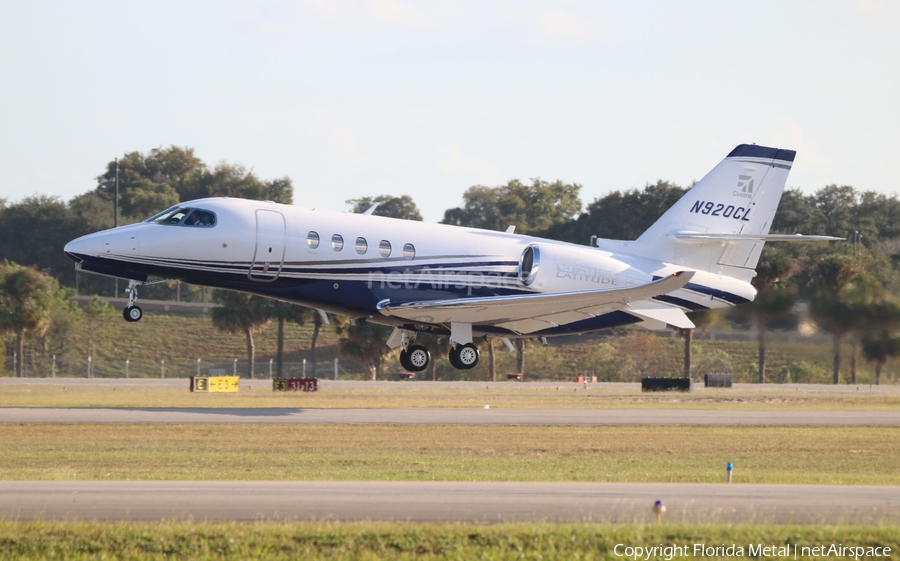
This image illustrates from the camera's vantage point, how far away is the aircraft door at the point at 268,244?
2984cm

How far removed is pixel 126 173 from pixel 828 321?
9369 centimetres

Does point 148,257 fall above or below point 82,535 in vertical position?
above

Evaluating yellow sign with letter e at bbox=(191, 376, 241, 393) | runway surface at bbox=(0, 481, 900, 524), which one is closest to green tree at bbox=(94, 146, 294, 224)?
yellow sign with letter e at bbox=(191, 376, 241, 393)

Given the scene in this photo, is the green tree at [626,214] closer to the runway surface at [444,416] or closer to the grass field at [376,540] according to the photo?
the runway surface at [444,416]

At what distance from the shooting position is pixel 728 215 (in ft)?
119

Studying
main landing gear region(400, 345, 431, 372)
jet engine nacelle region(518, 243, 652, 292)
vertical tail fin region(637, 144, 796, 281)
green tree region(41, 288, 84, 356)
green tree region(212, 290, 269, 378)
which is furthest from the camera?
green tree region(41, 288, 84, 356)

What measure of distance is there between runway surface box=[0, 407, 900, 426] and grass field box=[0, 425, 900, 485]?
1506 millimetres

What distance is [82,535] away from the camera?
13.8 meters

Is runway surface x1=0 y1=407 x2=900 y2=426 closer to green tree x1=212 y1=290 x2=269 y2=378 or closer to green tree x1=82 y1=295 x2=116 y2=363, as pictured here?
green tree x1=212 y1=290 x2=269 y2=378

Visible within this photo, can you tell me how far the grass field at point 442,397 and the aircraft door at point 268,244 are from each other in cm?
1094

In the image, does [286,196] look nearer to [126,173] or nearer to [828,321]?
[126,173]

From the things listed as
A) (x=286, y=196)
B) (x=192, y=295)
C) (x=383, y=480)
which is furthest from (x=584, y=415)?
(x=286, y=196)

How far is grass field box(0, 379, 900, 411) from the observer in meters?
41.3

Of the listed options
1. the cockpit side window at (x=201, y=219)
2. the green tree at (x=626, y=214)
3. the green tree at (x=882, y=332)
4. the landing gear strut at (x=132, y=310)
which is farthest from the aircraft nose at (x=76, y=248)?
the green tree at (x=626, y=214)
